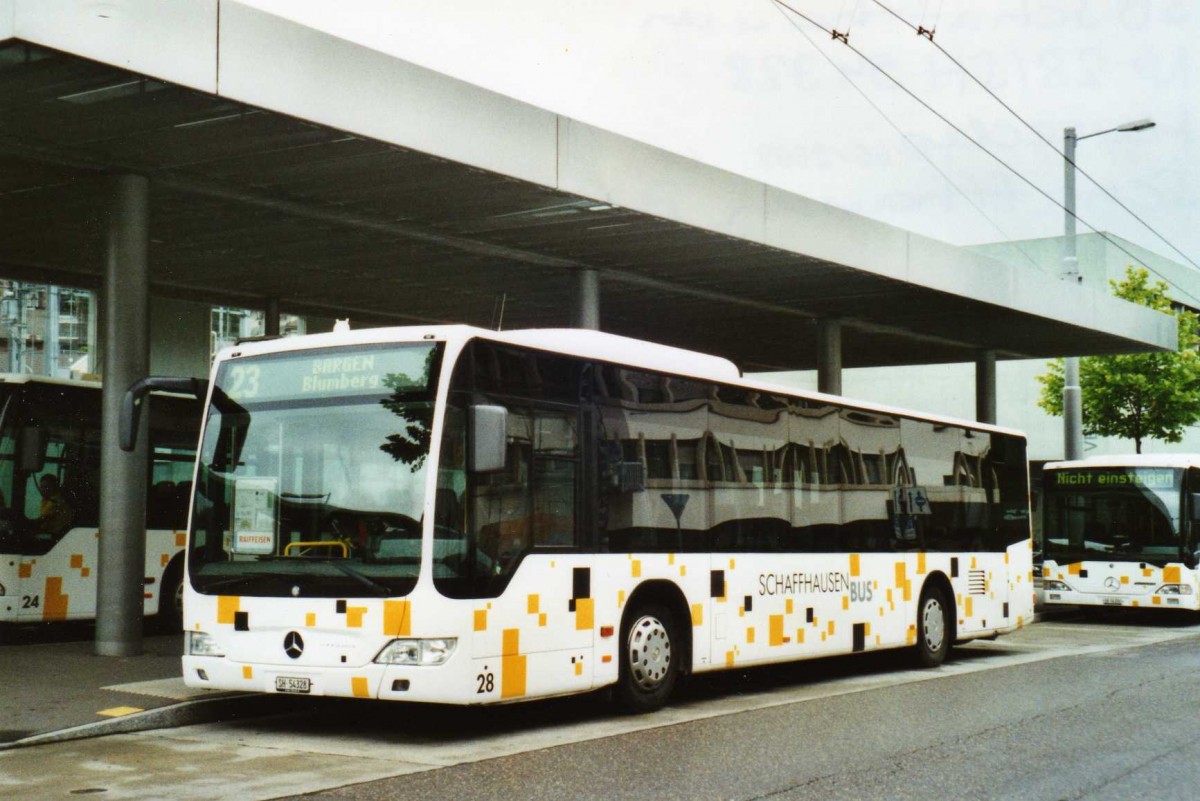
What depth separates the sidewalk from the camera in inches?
383

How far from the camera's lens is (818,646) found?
13828 millimetres

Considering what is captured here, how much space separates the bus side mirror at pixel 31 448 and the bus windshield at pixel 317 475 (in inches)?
Answer: 181

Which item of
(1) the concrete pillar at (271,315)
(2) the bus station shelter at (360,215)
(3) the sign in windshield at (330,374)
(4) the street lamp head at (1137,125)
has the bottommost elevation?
(3) the sign in windshield at (330,374)

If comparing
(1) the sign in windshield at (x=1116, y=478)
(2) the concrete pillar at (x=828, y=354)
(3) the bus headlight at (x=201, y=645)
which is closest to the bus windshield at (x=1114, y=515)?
(1) the sign in windshield at (x=1116, y=478)

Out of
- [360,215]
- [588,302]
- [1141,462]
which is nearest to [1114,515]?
[1141,462]

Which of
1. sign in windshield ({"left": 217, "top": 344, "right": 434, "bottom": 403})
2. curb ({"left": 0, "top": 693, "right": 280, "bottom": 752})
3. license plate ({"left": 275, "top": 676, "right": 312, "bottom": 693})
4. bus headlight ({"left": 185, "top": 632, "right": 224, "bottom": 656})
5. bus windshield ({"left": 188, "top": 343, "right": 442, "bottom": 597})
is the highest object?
sign in windshield ({"left": 217, "top": 344, "right": 434, "bottom": 403})

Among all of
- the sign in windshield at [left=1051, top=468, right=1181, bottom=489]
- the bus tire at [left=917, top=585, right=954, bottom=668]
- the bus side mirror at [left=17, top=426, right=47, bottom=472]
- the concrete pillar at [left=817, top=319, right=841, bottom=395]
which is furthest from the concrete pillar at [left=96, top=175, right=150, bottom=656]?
the sign in windshield at [left=1051, top=468, right=1181, bottom=489]

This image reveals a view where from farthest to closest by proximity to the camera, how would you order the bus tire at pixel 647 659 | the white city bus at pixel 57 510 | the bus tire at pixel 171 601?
the bus tire at pixel 171 601 < the white city bus at pixel 57 510 < the bus tire at pixel 647 659

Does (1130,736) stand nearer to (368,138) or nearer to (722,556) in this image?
(722,556)

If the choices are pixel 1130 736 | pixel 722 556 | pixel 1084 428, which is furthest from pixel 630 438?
pixel 1084 428

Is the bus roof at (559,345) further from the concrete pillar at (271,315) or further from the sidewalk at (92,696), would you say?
the concrete pillar at (271,315)

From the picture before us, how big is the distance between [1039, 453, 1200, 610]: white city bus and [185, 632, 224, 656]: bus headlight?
16536mm

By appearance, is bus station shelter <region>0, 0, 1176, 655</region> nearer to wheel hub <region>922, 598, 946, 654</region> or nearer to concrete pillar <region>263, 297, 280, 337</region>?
concrete pillar <region>263, 297, 280, 337</region>

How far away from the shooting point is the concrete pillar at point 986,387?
29562 mm
